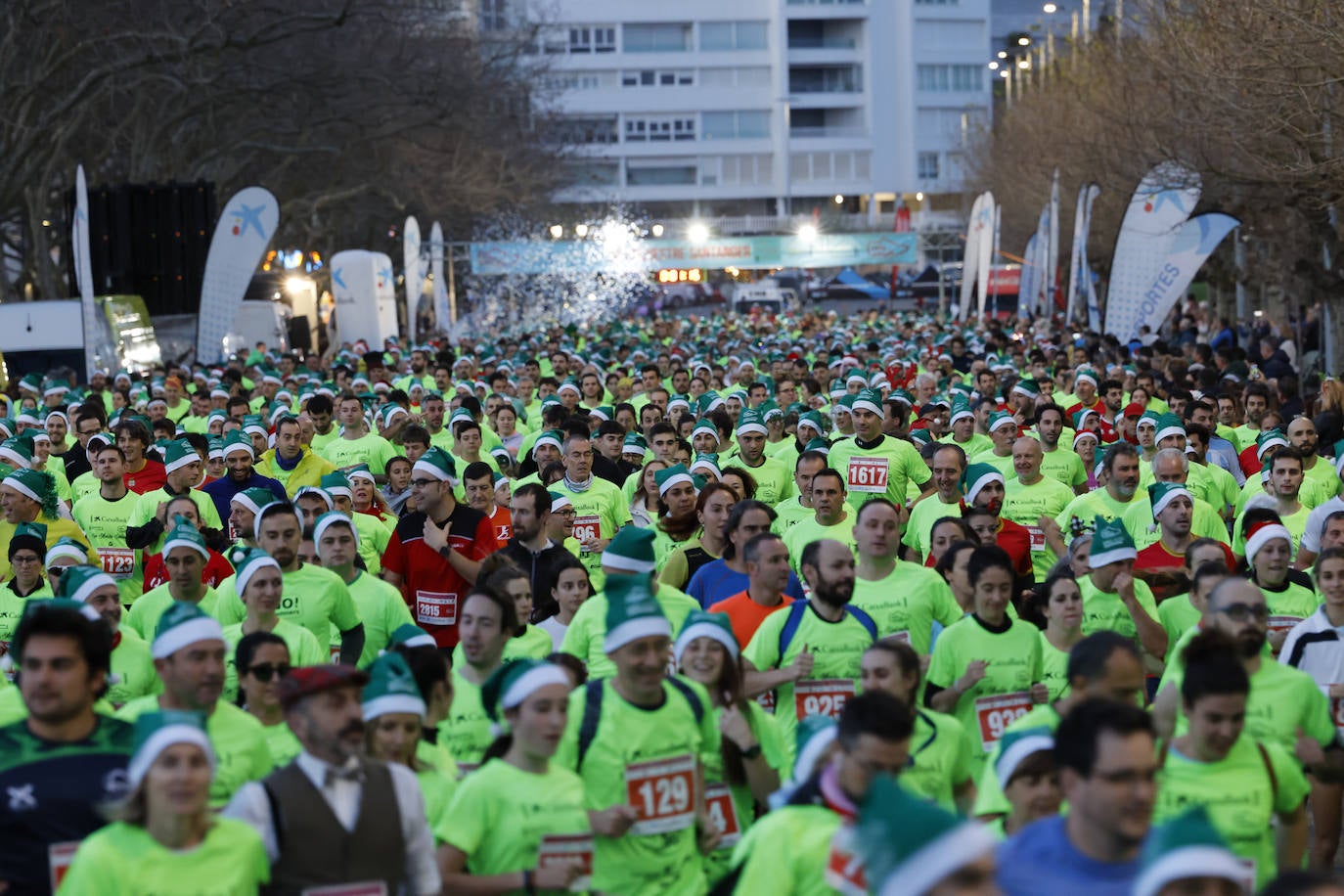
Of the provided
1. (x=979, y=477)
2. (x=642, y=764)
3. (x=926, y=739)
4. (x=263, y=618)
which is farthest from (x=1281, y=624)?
(x=263, y=618)

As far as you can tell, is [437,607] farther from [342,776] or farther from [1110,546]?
[342,776]

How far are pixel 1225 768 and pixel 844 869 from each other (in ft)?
5.30

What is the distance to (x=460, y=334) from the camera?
174 ft

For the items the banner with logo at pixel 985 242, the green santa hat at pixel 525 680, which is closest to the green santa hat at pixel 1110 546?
the green santa hat at pixel 525 680

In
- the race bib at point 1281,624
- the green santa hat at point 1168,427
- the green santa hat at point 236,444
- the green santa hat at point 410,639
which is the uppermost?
the green santa hat at point 236,444

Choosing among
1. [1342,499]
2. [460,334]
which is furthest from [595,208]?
[1342,499]

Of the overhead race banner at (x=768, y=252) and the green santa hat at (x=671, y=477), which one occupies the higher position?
the overhead race banner at (x=768, y=252)

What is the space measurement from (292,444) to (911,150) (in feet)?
323

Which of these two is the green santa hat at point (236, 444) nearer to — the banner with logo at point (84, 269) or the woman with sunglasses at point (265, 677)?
the woman with sunglasses at point (265, 677)

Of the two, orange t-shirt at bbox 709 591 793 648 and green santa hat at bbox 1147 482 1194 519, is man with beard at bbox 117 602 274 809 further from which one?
green santa hat at bbox 1147 482 1194 519

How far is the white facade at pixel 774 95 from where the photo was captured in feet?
361

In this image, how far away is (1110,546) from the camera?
8.98 m

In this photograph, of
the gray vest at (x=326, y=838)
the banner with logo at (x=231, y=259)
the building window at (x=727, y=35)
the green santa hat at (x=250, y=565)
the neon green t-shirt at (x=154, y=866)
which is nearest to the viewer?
the neon green t-shirt at (x=154, y=866)

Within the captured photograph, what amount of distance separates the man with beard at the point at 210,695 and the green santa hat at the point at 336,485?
4.91m
